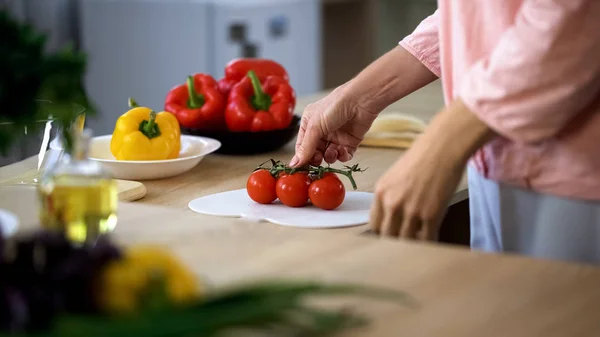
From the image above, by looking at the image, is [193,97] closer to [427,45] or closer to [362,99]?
[362,99]

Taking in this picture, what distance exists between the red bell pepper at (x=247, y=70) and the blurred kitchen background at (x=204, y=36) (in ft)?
5.12

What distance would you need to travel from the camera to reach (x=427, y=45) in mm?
1607

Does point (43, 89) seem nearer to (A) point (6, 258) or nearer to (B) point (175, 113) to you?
(A) point (6, 258)

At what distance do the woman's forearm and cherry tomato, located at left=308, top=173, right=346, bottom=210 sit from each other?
19 centimetres

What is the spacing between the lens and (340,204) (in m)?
1.58

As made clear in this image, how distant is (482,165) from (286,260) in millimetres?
495

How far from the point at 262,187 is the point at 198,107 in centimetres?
61

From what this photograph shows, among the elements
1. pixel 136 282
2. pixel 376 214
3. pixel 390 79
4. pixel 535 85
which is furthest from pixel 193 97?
pixel 136 282

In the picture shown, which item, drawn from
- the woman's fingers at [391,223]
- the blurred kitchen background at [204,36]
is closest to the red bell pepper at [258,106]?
the woman's fingers at [391,223]

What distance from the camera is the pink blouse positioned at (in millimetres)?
1140

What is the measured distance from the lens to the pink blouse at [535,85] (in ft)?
3.74

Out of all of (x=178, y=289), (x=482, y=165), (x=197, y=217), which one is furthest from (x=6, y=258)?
(x=482, y=165)

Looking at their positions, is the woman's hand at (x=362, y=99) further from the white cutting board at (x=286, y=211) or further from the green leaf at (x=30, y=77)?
the green leaf at (x=30, y=77)

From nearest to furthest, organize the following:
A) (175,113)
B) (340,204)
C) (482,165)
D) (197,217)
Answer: (197,217) < (482,165) < (340,204) < (175,113)
